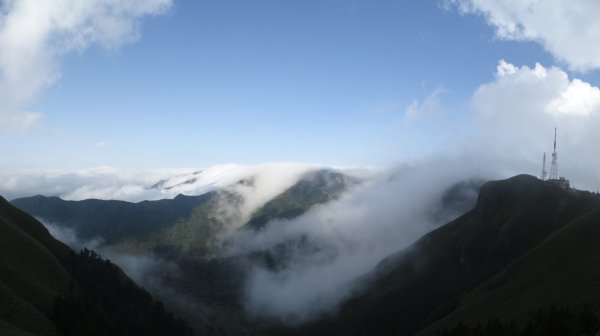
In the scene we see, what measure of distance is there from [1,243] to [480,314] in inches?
6187

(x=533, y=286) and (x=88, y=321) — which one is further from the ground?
(x=533, y=286)

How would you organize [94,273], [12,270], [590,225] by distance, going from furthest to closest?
[94,273], [590,225], [12,270]

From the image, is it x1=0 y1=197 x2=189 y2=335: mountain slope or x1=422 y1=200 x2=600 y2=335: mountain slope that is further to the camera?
x1=422 y1=200 x2=600 y2=335: mountain slope

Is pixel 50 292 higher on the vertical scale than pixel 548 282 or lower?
lower

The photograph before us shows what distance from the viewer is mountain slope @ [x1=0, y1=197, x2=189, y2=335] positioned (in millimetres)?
112438

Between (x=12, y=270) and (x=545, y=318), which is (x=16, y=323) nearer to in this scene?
(x=12, y=270)

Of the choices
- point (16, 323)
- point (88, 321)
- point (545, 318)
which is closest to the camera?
point (545, 318)

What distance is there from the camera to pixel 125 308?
7692 inches

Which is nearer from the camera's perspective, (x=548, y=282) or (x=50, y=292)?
(x=50, y=292)

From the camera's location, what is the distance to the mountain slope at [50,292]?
369 feet

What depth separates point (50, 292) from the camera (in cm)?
13675

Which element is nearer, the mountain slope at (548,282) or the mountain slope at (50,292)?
the mountain slope at (50,292)

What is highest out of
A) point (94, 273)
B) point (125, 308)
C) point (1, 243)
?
point (1, 243)

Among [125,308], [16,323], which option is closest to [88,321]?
[16,323]
